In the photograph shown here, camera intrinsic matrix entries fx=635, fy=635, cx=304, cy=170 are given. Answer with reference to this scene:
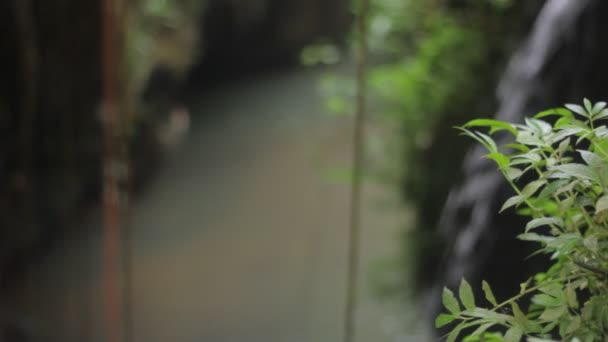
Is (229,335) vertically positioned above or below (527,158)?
below

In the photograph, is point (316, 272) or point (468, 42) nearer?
point (468, 42)

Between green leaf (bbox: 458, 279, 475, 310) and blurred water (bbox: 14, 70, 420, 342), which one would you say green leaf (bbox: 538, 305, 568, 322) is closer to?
green leaf (bbox: 458, 279, 475, 310)

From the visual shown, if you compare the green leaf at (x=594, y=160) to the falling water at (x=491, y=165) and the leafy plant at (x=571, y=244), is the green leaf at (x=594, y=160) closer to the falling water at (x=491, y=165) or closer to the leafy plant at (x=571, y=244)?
the leafy plant at (x=571, y=244)

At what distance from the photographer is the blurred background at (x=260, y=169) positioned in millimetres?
1166

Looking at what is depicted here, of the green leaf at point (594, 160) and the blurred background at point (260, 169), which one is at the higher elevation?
the green leaf at point (594, 160)

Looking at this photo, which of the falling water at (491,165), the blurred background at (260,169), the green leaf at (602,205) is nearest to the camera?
the green leaf at (602,205)

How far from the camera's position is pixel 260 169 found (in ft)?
10.8

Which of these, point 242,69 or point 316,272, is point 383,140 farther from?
point 242,69

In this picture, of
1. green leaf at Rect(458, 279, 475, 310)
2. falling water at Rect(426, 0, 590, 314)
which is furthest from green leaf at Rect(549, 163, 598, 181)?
falling water at Rect(426, 0, 590, 314)

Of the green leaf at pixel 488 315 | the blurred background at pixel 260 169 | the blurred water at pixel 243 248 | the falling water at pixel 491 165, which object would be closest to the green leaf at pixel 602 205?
the green leaf at pixel 488 315

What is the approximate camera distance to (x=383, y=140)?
6.99ft

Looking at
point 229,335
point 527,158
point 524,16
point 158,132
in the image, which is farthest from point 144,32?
point 527,158

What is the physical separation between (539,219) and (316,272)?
190cm

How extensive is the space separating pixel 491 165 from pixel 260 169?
2.35 meters
